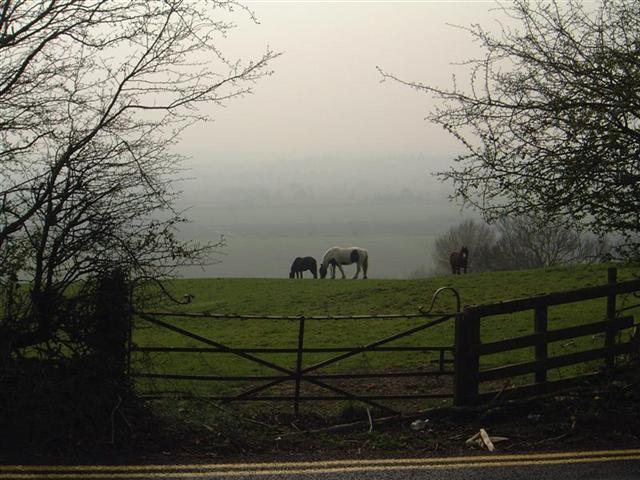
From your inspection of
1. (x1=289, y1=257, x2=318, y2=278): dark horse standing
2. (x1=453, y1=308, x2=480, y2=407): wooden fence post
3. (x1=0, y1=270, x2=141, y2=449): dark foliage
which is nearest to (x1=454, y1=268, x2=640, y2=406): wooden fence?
(x1=453, y1=308, x2=480, y2=407): wooden fence post

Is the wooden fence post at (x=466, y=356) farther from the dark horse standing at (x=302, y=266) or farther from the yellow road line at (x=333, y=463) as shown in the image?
the dark horse standing at (x=302, y=266)

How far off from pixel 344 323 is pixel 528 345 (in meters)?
11.2

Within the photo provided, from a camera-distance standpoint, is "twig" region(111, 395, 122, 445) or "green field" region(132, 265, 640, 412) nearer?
"twig" region(111, 395, 122, 445)

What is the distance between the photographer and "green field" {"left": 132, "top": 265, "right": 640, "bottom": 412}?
12.8 meters

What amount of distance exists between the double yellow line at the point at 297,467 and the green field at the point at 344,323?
6.85 feet

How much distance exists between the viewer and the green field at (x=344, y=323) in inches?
505

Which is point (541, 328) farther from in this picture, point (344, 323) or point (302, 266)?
point (302, 266)

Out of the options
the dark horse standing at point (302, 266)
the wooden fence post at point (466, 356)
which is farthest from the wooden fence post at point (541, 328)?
the dark horse standing at point (302, 266)

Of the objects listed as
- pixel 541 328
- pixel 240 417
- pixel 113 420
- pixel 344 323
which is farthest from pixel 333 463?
pixel 344 323

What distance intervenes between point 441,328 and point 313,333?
10.3 feet

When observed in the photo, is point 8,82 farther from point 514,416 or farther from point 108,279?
point 514,416

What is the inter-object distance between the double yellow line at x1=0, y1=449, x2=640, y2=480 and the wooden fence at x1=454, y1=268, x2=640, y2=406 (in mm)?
1405

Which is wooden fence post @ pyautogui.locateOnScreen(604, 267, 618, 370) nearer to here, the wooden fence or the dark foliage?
the wooden fence

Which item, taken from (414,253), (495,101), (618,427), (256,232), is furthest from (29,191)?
(256,232)
